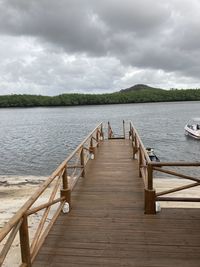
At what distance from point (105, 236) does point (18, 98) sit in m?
176

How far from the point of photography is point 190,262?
4426 millimetres

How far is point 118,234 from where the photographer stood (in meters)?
5.39

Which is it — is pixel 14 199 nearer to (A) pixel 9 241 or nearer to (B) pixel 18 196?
(B) pixel 18 196

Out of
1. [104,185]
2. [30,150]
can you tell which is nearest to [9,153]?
[30,150]

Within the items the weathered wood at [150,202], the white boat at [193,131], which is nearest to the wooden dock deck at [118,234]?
the weathered wood at [150,202]

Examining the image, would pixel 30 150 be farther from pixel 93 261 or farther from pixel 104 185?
pixel 93 261

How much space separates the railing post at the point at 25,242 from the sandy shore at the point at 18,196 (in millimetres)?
2936

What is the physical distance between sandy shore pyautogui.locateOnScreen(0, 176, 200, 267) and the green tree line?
150 m

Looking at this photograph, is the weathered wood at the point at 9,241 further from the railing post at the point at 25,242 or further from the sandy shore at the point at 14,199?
the sandy shore at the point at 14,199

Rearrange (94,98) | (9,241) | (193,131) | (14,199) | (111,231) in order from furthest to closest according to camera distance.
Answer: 1. (94,98)
2. (193,131)
3. (14,199)
4. (111,231)
5. (9,241)

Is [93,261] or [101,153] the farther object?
[101,153]

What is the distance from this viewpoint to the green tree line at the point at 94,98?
16812 centimetres

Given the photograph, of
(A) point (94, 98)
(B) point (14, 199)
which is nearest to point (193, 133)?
(B) point (14, 199)

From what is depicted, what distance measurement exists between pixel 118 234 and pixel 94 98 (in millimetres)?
163987
